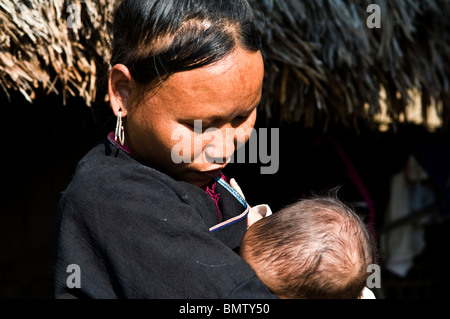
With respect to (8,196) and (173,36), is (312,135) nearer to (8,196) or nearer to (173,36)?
(8,196)

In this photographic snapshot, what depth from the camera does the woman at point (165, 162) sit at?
89 centimetres

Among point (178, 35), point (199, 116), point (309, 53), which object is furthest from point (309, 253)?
point (309, 53)

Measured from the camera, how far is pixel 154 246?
0.89 meters

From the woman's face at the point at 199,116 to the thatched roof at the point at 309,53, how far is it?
1.55 ft

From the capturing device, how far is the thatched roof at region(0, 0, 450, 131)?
1489mm

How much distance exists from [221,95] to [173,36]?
14 centimetres

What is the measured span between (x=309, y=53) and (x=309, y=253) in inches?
43.4

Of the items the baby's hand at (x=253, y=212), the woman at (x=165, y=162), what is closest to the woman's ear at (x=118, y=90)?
the woman at (x=165, y=162)

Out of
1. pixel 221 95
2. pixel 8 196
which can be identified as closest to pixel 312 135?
pixel 8 196

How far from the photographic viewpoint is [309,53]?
1.97 metres

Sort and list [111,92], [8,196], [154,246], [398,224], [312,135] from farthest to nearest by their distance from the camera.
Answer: [398,224] < [312,135] < [8,196] < [111,92] < [154,246]

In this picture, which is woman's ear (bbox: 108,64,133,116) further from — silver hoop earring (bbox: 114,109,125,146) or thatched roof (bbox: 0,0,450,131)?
thatched roof (bbox: 0,0,450,131)

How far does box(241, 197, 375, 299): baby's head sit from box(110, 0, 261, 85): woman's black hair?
1.24 ft

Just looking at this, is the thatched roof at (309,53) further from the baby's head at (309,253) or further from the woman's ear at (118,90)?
the baby's head at (309,253)
